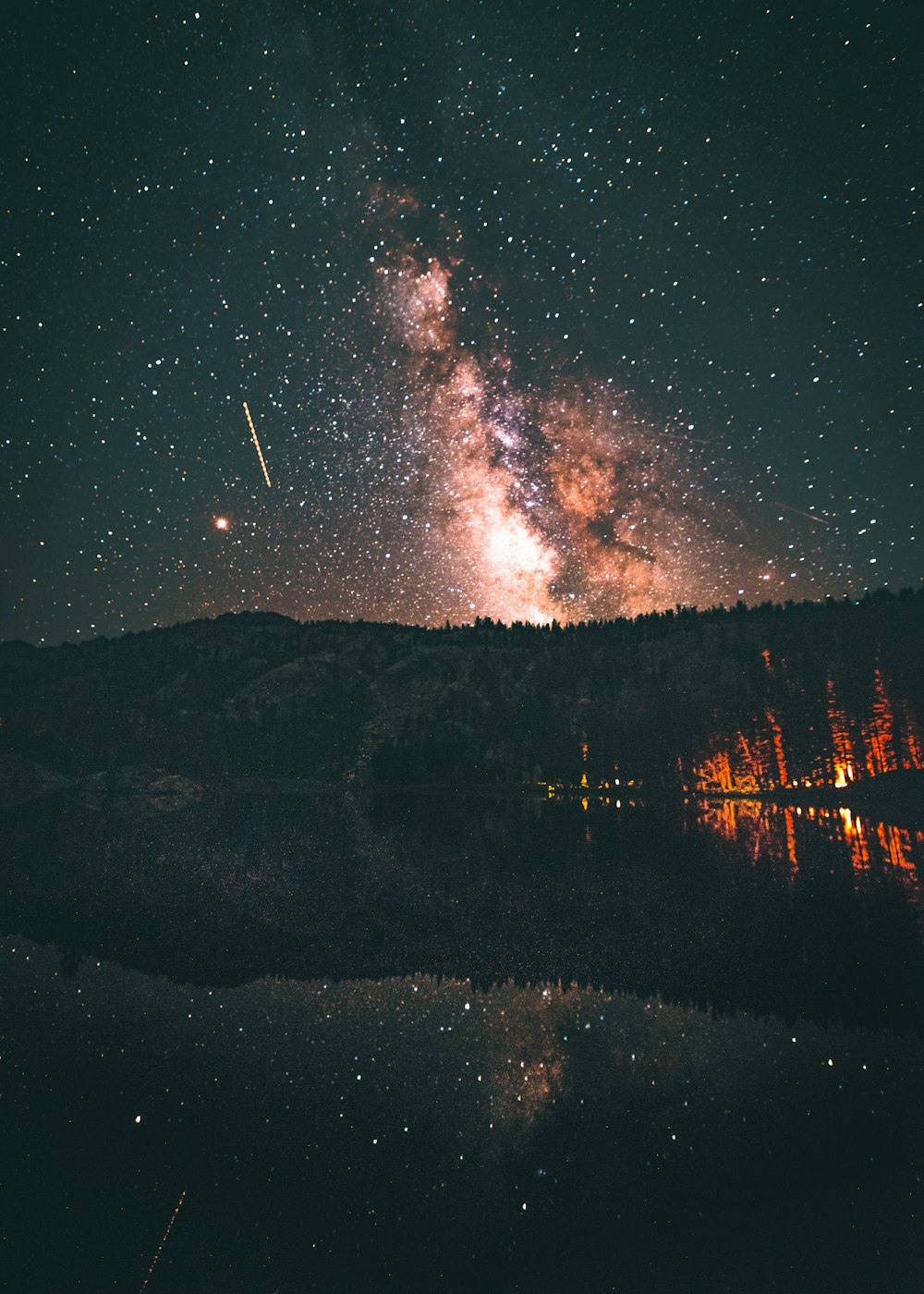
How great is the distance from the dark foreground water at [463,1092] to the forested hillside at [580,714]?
110 meters

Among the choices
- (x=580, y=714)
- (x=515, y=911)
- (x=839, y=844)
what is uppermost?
(x=580, y=714)

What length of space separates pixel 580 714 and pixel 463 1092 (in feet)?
539

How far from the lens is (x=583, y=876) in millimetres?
22656

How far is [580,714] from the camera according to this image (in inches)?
6604

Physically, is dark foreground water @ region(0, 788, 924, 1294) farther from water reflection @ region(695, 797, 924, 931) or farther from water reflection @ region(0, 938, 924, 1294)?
water reflection @ region(695, 797, 924, 931)

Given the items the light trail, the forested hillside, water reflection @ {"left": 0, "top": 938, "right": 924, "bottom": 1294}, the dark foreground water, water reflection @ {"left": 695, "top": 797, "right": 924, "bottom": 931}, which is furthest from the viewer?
the forested hillside

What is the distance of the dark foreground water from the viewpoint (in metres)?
5.36

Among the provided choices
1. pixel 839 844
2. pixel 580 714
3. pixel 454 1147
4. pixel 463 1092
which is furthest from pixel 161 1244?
pixel 580 714

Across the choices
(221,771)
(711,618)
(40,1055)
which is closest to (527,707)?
(711,618)

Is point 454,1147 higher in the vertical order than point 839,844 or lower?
lower

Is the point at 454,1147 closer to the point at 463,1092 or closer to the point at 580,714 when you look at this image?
the point at 463,1092

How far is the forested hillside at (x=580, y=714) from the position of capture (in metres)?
121

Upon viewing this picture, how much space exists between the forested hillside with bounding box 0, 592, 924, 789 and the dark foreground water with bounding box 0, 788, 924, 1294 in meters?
110

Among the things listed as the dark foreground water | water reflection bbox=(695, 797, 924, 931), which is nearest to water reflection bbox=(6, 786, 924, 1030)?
the dark foreground water
